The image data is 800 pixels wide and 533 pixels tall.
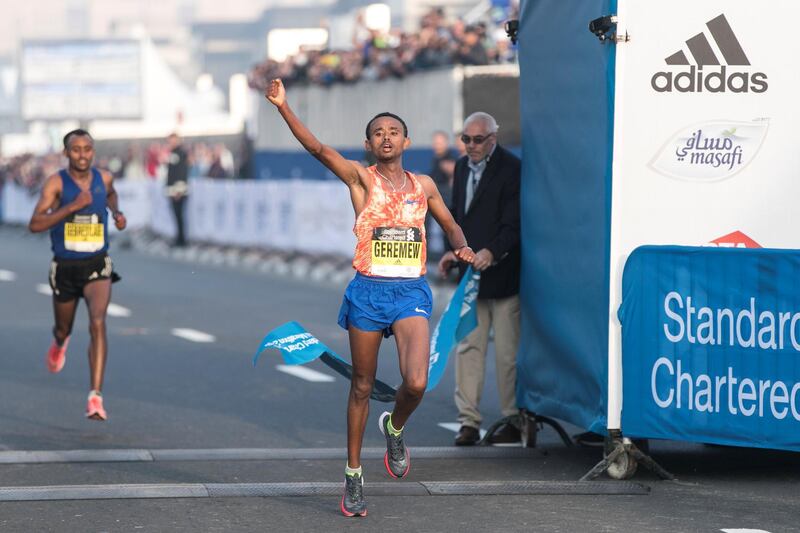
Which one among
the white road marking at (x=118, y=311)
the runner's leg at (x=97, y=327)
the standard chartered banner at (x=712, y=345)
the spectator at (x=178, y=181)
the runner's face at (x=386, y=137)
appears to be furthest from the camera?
the spectator at (x=178, y=181)

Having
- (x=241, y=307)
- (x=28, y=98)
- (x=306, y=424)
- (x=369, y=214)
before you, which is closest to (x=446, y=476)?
(x=369, y=214)

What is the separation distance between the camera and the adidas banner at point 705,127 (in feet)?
29.7

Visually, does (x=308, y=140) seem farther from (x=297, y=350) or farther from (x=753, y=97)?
(x=753, y=97)

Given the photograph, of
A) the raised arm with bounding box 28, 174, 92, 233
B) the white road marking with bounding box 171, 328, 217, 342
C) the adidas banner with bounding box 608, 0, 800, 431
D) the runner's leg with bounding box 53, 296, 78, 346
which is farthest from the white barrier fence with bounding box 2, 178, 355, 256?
the adidas banner with bounding box 608, 0, 800, 431

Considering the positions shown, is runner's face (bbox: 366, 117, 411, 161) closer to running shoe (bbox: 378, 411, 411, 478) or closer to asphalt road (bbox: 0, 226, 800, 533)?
running shoe (bbox: 378, 411, 411, 478)

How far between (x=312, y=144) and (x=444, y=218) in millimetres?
970

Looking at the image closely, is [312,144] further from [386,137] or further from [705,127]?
[705,127]

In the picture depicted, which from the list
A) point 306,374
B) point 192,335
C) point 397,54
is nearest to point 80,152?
point 306,374

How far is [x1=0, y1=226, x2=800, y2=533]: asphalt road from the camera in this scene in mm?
8047

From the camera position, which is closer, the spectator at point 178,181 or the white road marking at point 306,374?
the white road marking at point 306,374

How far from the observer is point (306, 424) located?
1159 centimetres

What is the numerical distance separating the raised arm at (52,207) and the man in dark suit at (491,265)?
96.2 inches

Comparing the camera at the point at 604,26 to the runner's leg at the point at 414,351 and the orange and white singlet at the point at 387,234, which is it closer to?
the orange and white singlet at the point at 387,234

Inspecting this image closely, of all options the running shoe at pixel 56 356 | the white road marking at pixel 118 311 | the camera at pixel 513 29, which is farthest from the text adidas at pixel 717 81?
the white road marking at pixel 118 311
